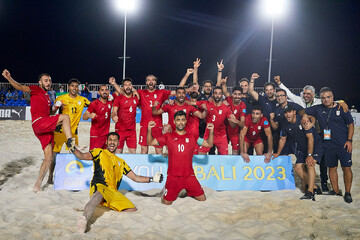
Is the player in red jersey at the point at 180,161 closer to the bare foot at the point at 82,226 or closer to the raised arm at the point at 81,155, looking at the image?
the raised arm at the point at 81,155

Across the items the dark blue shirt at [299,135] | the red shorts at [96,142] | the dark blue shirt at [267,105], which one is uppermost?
the dark blue shirt at [267,105]

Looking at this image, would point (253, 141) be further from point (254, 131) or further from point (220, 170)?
A: point (220, 170)

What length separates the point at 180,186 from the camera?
4.62 m

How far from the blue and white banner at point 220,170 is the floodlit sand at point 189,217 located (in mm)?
227

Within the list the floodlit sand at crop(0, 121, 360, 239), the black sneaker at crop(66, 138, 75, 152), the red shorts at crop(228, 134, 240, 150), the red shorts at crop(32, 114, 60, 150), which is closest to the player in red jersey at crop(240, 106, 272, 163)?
the red shorts at crop(228, 134, 240, 150)

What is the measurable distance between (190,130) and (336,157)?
118 inches

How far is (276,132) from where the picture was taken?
646 centimetres

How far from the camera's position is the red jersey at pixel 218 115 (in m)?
6.39

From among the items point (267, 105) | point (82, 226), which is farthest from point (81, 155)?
point (267, 105)

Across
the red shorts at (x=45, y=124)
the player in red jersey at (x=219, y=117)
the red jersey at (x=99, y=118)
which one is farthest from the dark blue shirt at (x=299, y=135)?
the red shorts at (x=45, y=124)

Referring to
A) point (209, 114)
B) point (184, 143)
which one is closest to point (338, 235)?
point (184, 143)

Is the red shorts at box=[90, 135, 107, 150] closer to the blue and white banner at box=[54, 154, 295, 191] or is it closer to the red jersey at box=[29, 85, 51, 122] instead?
the blue and white banner at box=[54, 154, 295, 191]

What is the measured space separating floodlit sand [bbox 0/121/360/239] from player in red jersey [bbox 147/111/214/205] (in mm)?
195

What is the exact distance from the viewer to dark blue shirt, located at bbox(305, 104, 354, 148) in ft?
17.0
